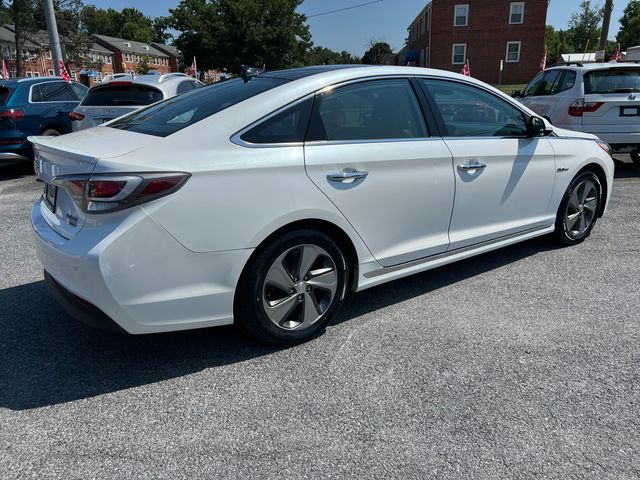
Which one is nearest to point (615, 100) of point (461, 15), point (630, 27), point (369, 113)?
point (369, 113)

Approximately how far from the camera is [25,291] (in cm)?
405

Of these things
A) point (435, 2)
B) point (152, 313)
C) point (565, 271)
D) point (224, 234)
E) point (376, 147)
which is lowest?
point (565, 271)

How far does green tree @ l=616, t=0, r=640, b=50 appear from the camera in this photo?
7862 centimetres

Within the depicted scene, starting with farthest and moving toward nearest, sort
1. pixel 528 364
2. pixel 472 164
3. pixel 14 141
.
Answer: pixel 14 141 < pixel 472 164 < pixel 528 364

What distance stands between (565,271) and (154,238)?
11.4 ft

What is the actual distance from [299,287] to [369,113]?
1243 millimetres

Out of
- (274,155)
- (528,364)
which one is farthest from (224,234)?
(528,364)

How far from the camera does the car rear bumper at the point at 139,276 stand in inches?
99.2

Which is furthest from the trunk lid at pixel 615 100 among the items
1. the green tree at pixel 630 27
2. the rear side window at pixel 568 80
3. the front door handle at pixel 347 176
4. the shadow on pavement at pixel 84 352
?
the green tree at pixel 630 27

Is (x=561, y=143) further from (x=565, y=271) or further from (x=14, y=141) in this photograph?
(x=14, y=141)

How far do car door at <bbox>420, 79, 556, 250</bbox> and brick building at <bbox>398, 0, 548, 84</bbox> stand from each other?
41476 mm

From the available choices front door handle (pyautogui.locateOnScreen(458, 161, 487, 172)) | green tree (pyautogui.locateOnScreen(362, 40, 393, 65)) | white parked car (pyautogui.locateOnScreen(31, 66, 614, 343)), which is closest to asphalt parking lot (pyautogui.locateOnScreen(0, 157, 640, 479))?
white parked car (pyautogui.locateOnScreen(31, 66, 614, 343))

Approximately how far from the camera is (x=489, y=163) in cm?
393

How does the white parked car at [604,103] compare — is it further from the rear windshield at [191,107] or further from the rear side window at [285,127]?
the rear side window at [285,127]
